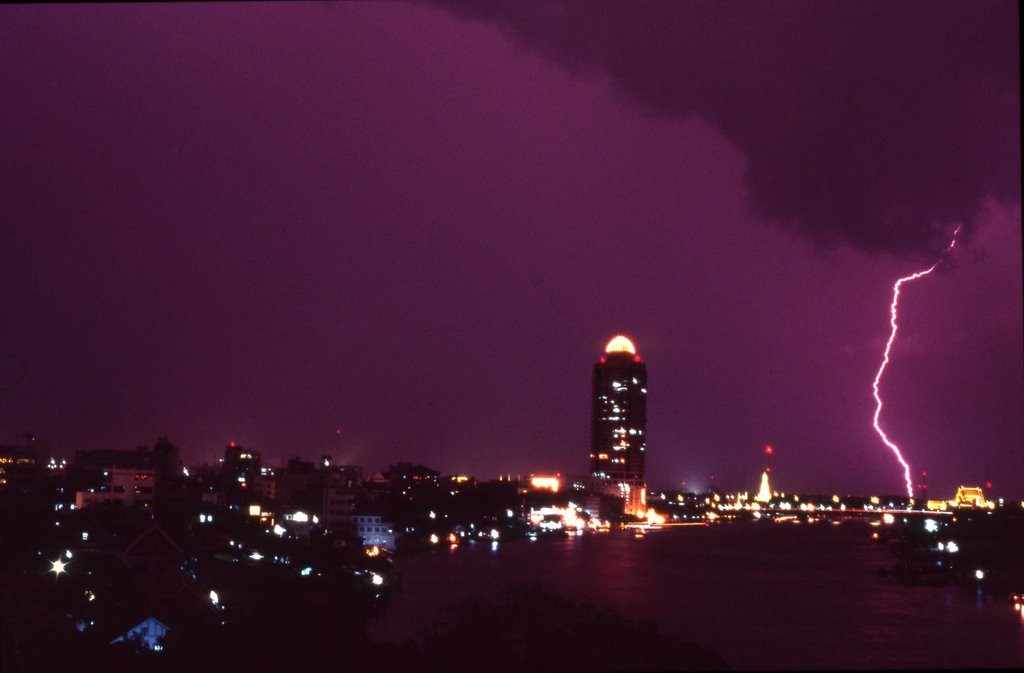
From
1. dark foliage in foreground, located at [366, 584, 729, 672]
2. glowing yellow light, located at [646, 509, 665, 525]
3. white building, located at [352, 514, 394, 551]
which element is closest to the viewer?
dark foliage in foreground, located at [366, 584, 729, 672]

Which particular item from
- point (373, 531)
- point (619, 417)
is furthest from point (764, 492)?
point (373, 531)

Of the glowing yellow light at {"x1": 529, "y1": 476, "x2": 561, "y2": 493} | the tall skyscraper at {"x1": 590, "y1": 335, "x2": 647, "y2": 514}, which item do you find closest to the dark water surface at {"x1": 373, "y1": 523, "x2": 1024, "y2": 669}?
the glowing yellow light at {"x1": 529, "y1": 476, "x2": 561, "y2": 493}

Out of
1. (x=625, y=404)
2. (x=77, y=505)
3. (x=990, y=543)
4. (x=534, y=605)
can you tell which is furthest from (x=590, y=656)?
Result: (x=625, y=404)

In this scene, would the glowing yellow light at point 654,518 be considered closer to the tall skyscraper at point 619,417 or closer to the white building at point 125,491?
the tall skyscraper at point 619,417

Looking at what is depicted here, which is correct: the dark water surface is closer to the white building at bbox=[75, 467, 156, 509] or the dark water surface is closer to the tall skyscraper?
the white building at bbox=[75, 467, 156, 509]

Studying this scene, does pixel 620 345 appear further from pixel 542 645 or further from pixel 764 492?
pixel 542 645

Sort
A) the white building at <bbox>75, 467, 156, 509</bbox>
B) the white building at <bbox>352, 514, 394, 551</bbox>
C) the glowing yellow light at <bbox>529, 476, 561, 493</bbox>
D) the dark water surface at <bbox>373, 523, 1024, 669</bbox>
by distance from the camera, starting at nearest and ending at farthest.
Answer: the dark water surface at <bbox>373, 523, 1024, 669</bbox>, the white building at <bbox>75, 467, 156, 509</bbox>, the white building at <bbox>352, 514, 394, 551</bbox>, the glowing yellow light at <bbox>529, 476, 561, 493</bbox>

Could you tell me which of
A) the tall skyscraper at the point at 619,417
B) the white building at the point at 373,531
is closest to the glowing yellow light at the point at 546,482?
the tall skyscraper at the point at 619,417
